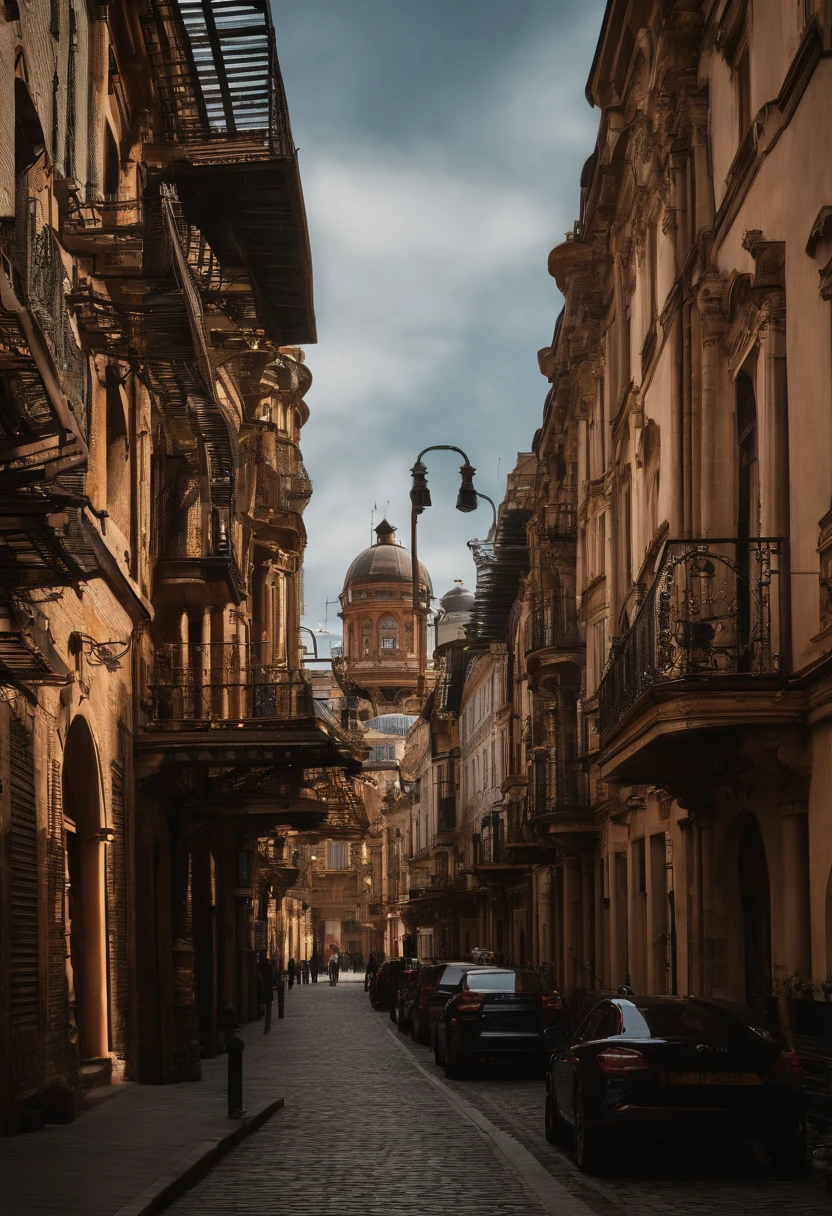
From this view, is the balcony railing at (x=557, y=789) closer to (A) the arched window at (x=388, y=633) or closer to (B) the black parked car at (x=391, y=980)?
(B) the black parked car at (x=391, y=980)

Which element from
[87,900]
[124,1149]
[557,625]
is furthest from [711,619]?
[557,625]

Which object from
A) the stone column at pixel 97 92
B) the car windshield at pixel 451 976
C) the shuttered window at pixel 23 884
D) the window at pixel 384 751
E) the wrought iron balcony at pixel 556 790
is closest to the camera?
Result: the shuttered window at pixel 23 884

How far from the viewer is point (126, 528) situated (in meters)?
23.4

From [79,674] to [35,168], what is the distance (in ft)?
17.1

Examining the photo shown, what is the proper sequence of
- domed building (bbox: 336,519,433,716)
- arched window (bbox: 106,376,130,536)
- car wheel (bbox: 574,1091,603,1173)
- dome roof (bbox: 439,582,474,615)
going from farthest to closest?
domed building (bbox: 336,519,433,716) → dome roof (bbox: 439,582,474,615) → arched window (bbox: 106,376,130,536) → car wheel (bbox: 574,1091,603,1173)

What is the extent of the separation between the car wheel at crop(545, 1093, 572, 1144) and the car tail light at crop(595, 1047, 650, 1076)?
204 cm

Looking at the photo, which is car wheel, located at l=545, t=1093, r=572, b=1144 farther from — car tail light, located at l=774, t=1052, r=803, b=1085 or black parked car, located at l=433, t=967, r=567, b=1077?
black parked car, located at l=433, t=967, r=567, b=1077

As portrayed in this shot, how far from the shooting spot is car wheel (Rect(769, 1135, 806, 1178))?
1268cm

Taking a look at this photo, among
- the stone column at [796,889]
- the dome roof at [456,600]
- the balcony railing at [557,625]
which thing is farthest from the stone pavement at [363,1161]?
the dome roof at [456,600]

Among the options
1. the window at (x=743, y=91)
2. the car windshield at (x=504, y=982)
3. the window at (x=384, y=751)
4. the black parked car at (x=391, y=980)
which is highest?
the window at (x=743, y=91)

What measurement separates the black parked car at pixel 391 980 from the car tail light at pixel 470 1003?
19.1m

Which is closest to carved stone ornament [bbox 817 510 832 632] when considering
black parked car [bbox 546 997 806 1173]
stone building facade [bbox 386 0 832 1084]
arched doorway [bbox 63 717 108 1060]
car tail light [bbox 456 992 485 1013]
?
stone building facade [bbox 386 0 832 1084]

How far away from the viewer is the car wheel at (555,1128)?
14.9 metres

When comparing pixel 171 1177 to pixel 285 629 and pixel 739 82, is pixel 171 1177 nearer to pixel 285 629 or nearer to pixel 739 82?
pixel 739 82
